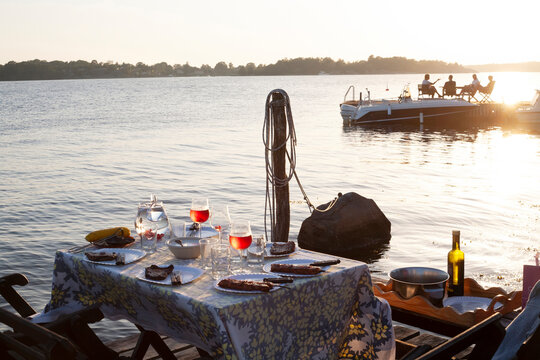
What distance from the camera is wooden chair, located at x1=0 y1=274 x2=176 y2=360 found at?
2.94 metres

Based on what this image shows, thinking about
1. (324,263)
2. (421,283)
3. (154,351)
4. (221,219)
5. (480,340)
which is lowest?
(154,351)

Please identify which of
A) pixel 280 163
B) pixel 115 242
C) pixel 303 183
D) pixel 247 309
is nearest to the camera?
pixel 247 309

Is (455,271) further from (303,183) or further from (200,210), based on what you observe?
(303,183)

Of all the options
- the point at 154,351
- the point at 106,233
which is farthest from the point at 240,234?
the point at 154,351

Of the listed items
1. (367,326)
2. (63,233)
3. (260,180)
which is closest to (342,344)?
(367,326)

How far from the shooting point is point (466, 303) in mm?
5305

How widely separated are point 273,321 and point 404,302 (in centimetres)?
203

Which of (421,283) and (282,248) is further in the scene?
(421,283)

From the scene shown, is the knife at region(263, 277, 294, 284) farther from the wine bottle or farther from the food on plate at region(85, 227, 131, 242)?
the wine bottle

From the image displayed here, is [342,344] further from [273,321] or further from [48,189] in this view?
[48,189]

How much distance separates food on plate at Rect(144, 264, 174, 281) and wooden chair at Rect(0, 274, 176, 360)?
0.48 meters

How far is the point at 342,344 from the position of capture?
4.03m

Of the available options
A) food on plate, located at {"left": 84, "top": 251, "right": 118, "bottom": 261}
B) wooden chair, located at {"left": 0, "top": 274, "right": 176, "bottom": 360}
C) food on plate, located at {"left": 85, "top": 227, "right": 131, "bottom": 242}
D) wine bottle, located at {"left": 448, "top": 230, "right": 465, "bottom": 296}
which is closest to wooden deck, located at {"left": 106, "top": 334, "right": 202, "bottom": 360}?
wooden chair, located at {"left": 0, "top": 274, "right": 176, "bottom": 360}

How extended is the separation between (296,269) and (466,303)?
226cm
